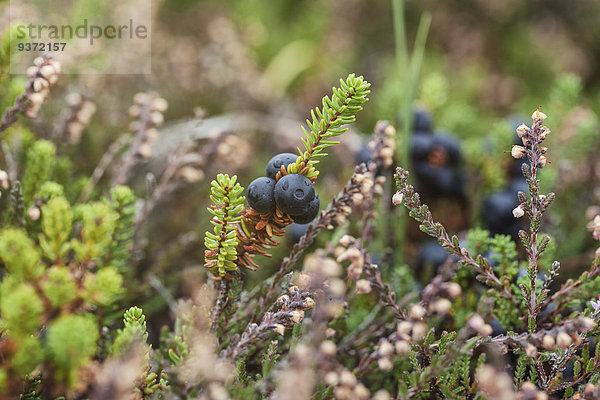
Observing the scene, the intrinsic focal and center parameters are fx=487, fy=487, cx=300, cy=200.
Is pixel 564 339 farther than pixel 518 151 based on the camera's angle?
No

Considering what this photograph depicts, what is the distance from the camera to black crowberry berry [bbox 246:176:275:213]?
78 centimetres

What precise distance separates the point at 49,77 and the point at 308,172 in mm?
549

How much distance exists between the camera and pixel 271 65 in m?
2.28

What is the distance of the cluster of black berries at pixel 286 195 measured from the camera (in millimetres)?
757

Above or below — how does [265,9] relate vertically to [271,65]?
above

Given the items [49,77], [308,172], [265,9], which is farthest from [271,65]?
[308,172]

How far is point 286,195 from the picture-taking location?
75 cm

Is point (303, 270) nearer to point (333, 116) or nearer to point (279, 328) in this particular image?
point (279, 328)

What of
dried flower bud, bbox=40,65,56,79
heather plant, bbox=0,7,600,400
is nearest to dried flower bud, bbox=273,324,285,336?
heather plant, bbox=0,7,600,400

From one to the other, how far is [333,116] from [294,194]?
0.14m

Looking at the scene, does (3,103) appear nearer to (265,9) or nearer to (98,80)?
(98,80)

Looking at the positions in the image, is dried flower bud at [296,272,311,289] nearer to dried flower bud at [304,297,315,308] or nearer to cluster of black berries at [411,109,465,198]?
dried flower bud at [304,297,315,308]

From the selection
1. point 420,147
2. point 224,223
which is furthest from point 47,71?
point 420,147

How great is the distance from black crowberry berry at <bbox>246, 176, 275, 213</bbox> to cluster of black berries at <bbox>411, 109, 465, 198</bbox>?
676 millimetres
